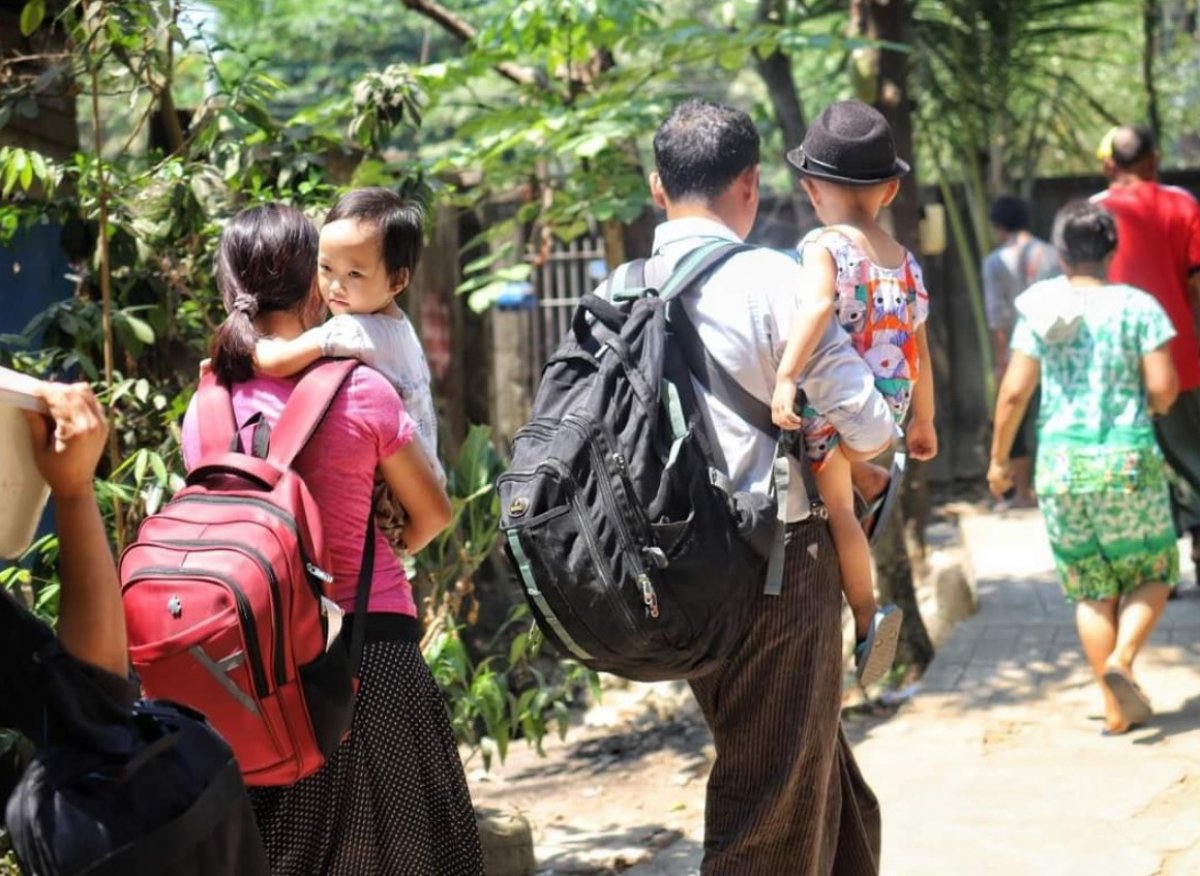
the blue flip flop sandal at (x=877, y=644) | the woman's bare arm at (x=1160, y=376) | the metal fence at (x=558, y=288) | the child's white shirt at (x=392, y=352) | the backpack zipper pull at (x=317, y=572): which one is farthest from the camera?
the metal fence at (x=558, y=288)

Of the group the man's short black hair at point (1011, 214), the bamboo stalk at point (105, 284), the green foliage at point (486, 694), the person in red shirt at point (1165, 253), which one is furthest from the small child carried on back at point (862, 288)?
the man's short black hair at point (1011, 214)

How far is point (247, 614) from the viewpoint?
2.91 metres

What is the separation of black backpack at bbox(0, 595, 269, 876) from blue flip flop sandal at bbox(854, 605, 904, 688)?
72.2 inches

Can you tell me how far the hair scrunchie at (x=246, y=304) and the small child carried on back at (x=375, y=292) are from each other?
0.20 ft

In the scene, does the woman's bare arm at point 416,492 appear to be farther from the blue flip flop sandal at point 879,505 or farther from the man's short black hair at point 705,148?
the blue flip flop sandal at point 879,505

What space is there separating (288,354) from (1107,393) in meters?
3.53

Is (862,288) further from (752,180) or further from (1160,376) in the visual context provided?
(1160,376)

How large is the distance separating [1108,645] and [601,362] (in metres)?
3.20

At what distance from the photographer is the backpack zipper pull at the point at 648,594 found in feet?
10.8

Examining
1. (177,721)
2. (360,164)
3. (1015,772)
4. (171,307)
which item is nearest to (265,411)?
(177,721)

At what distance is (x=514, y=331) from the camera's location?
12039mm

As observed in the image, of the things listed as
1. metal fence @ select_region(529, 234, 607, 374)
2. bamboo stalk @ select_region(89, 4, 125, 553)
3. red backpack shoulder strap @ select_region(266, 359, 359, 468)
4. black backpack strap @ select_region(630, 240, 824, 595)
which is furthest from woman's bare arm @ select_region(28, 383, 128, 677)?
metal fence @ select_region(529, 234, 607, 374)

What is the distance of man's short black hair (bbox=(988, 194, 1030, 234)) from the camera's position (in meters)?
10.8

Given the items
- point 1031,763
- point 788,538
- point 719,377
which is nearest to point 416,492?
point 719,377
